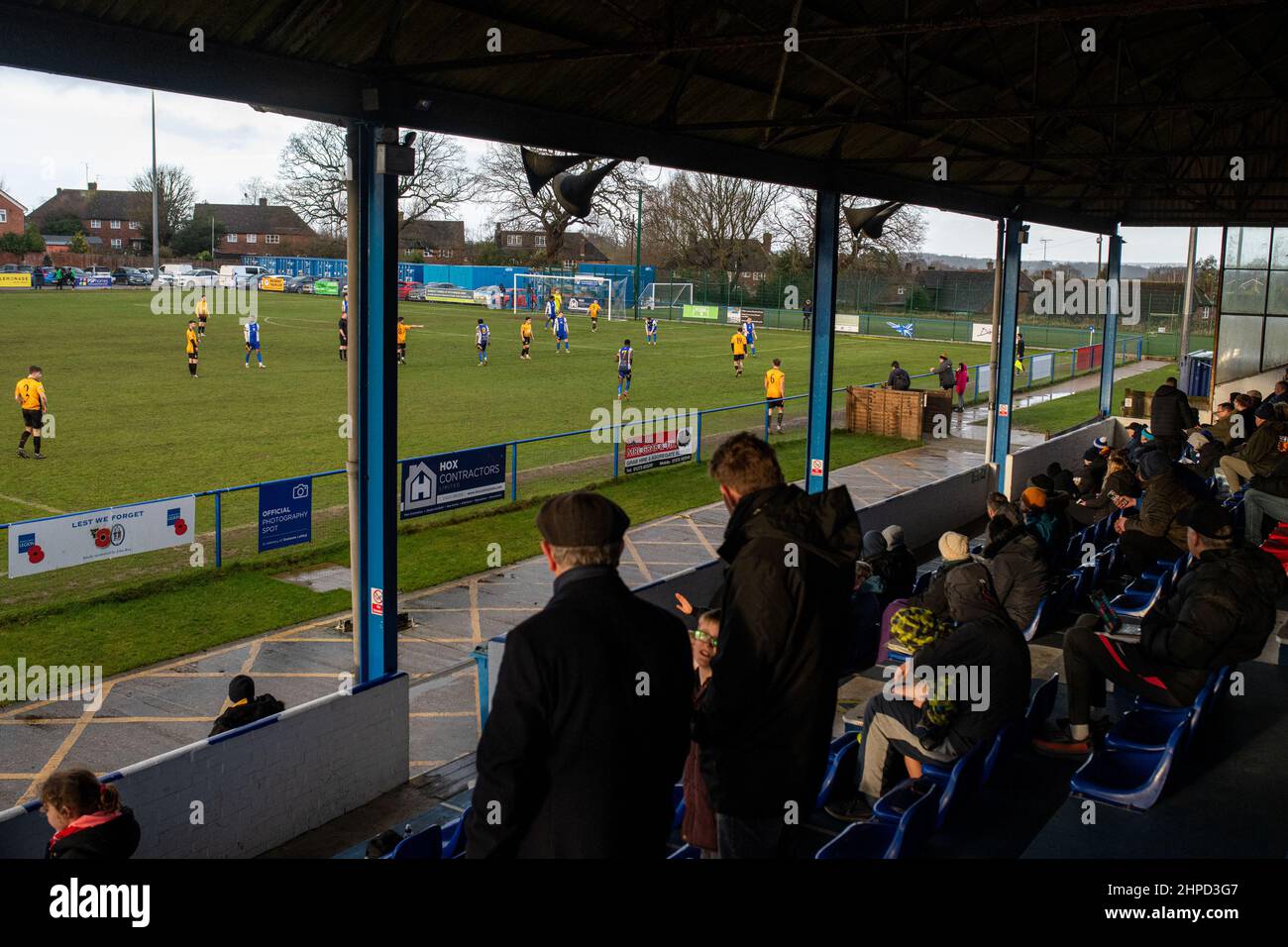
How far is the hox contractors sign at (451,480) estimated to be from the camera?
49.1 ft

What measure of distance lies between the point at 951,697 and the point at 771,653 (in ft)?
10.5

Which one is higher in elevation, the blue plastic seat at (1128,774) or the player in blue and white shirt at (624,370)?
the player in blue and white shirt at (624,370)

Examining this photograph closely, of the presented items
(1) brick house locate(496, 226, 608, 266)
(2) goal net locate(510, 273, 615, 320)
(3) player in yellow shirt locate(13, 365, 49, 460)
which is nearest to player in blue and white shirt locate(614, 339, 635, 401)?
(3) player in yellow shirt locate(13, 365, 49, 460)

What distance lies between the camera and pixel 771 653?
3266 millimetres

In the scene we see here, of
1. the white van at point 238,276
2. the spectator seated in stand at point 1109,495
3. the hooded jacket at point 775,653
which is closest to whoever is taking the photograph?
the hooded jacket at point 775,653

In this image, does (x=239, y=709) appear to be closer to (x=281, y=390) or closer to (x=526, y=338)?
(x=281, y=390)

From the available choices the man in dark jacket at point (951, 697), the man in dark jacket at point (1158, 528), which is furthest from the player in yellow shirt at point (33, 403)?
the man in dark jacket at point (951, 697)

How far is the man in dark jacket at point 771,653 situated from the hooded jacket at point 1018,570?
20.3 feet

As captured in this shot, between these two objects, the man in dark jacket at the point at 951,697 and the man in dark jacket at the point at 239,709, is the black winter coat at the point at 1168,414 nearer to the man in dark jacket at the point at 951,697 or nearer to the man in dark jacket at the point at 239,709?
the man in dark jacket at the point at 951,697

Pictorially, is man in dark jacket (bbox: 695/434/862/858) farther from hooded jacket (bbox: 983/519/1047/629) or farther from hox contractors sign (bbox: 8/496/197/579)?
hox contractors sign (bbox: 8/496/197/579)

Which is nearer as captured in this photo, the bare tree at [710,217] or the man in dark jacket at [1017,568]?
the man in dark jacket at [1017,568]

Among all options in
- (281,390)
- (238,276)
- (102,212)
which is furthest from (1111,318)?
(102,212)

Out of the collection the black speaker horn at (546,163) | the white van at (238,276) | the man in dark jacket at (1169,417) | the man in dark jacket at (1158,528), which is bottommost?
the man in dark jacket at (1158,528)

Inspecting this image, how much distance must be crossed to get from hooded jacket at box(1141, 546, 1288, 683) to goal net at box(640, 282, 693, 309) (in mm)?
60683
